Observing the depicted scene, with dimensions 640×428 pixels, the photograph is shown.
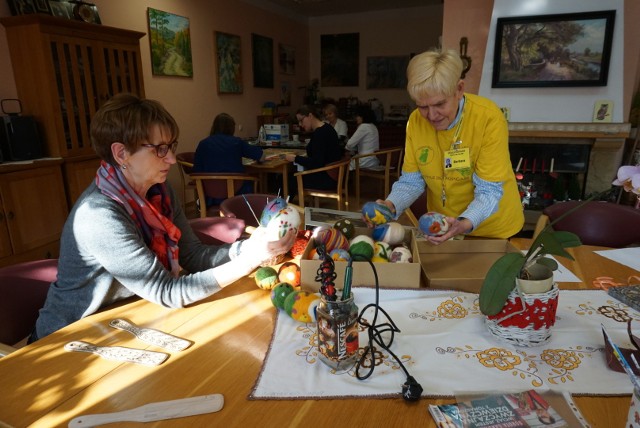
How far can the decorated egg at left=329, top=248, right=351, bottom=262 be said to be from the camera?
1.20m

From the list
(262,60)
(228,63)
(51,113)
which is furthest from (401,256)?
(262,60)

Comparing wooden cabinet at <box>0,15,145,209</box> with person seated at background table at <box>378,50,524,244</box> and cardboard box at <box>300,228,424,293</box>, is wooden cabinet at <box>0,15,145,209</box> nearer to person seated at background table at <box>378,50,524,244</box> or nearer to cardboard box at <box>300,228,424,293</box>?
person seated at background table at <box>378,50,524,244</box>

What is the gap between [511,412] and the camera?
0.76 metres

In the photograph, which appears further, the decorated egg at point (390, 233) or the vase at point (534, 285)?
the decorated egg at point (390, 233)

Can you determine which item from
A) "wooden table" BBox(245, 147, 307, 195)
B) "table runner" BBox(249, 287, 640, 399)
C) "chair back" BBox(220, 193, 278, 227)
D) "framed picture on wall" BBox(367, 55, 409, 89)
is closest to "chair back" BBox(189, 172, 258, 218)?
"wooden table" BBox(245, 147, 307, 195)

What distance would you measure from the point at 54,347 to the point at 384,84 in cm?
794

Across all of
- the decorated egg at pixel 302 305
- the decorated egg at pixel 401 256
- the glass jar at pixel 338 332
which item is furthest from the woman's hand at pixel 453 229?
the glass jar at pixel 338 332

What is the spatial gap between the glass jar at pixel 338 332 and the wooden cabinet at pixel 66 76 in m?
3.55

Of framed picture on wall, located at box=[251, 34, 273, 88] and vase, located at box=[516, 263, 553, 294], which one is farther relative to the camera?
framed picture on wall, located at box=[251, 34, 273, 88]

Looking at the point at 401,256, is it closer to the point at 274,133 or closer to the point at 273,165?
the point at 273,165

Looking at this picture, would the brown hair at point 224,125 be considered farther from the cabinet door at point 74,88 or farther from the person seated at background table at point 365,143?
Result: the person seated at background table at point 365,143

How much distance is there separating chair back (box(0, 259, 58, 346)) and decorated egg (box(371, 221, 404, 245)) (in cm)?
109

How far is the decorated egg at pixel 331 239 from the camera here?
130cm

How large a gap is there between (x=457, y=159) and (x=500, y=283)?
2.62ft
